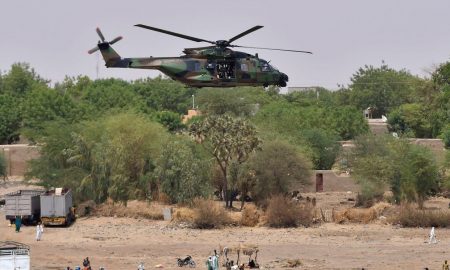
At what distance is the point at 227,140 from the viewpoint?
70500 mm

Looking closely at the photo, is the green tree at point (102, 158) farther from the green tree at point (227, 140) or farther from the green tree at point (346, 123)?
the green tree at point (346, 123)

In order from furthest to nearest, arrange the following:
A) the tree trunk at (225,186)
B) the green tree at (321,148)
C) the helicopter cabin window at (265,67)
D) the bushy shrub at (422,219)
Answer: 1. the green tree at (321,148)
2. the tree trunk at (225,186)
3. the bushy shrub at (422,219)
4. the helicopter cabin window at (265,67)

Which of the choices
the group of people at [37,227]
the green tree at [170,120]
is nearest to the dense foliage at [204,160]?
the group of people at [37,227]

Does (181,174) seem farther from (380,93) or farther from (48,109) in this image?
(380,93)

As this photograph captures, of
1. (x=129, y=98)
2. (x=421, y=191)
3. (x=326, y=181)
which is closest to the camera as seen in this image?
(x=421, y=191)

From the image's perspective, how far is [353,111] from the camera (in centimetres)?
11331

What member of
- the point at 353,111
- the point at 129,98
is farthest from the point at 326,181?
the point at 129,98

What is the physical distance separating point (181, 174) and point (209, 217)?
15.9ft

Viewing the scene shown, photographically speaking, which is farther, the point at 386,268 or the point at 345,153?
the point at 345,153

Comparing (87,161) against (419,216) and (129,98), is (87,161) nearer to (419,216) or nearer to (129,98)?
(419,216)

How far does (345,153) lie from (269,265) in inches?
1483

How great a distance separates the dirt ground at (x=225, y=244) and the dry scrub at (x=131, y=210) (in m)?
0.75

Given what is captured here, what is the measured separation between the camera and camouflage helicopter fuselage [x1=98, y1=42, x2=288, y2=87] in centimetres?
5503

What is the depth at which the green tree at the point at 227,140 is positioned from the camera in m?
70.4
